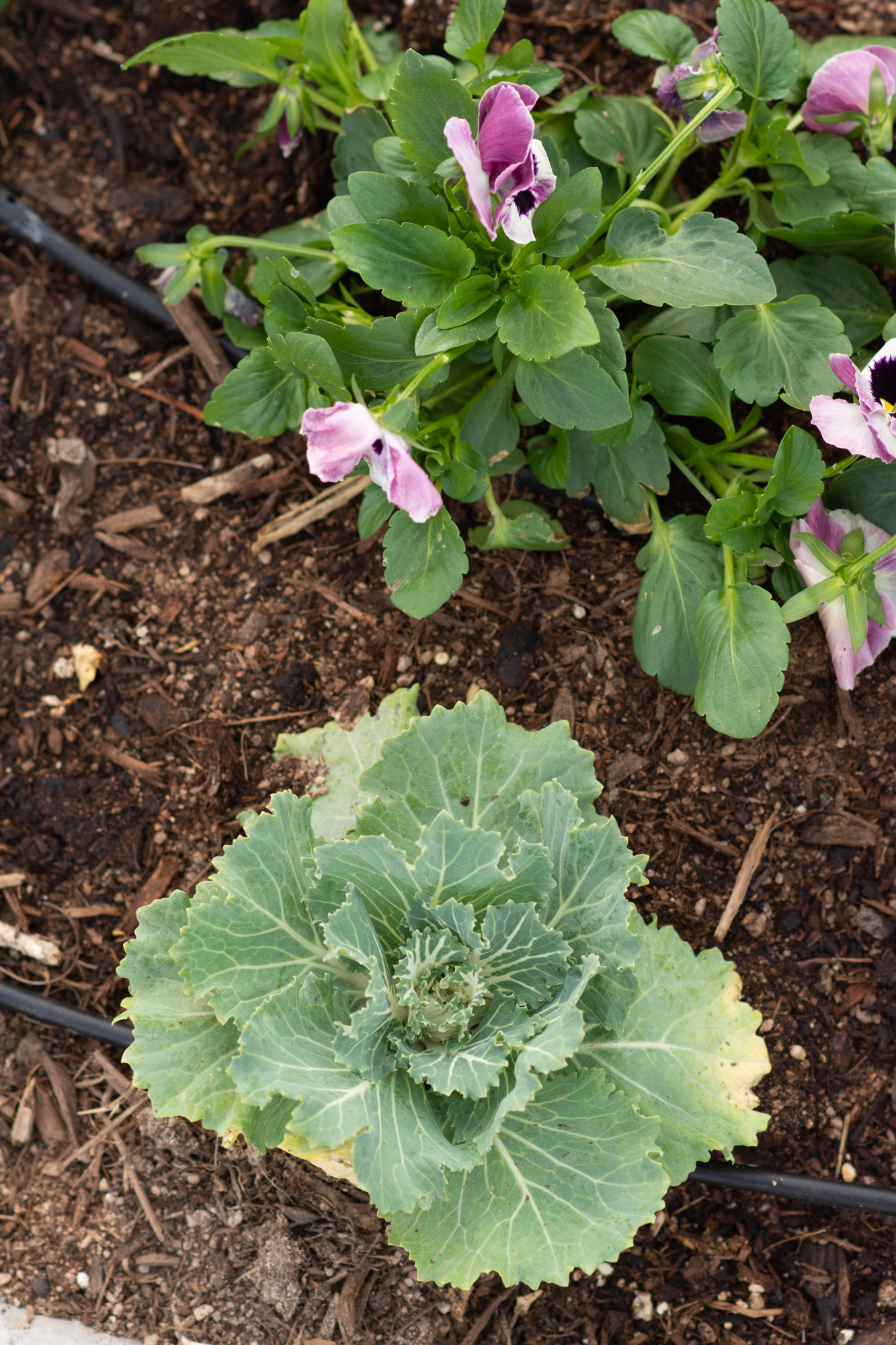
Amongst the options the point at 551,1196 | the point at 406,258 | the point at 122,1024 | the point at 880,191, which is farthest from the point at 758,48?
the point at 122,1024

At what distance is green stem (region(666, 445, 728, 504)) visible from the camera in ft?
6.72

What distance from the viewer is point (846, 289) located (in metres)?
2.12

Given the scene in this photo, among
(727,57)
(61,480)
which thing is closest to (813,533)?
(727,57)

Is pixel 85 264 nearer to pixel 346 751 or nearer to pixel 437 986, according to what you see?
pixel 346 751

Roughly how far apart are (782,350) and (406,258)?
72cm

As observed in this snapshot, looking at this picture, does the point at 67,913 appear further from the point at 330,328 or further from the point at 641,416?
the point at 641,416

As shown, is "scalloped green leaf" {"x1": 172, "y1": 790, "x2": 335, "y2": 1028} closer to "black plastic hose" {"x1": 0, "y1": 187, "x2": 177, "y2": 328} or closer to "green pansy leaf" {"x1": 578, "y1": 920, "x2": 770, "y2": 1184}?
"green pansy leaf" {"x1": 578, "y1": 920, "x2": 770, "y2": 1184}

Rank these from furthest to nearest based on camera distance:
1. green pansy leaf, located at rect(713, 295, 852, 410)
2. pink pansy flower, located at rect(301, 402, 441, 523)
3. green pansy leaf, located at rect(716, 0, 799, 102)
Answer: green pansy leaf, located at rect(713, 295, 852, 410) < green pansy leaf, located at rect(716, 0, 799, 102) < pink pansy flower, located at rect(301, 402, 441, 523)

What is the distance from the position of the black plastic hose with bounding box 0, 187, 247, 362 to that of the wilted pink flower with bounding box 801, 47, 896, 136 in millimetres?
1332

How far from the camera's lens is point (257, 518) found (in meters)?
2.42

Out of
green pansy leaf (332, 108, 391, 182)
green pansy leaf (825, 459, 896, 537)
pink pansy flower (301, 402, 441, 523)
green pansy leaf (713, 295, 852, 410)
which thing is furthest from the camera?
green pansy leaf (332, 108, 391, 182)

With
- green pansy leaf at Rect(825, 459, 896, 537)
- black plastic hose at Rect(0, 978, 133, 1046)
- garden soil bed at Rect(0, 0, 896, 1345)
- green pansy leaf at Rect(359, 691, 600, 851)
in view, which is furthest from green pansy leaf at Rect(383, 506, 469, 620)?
black plastic hose at Rect(0, 978, 133, 1046)

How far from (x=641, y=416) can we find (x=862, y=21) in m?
1.33

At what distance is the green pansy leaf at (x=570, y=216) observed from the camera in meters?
1.67
